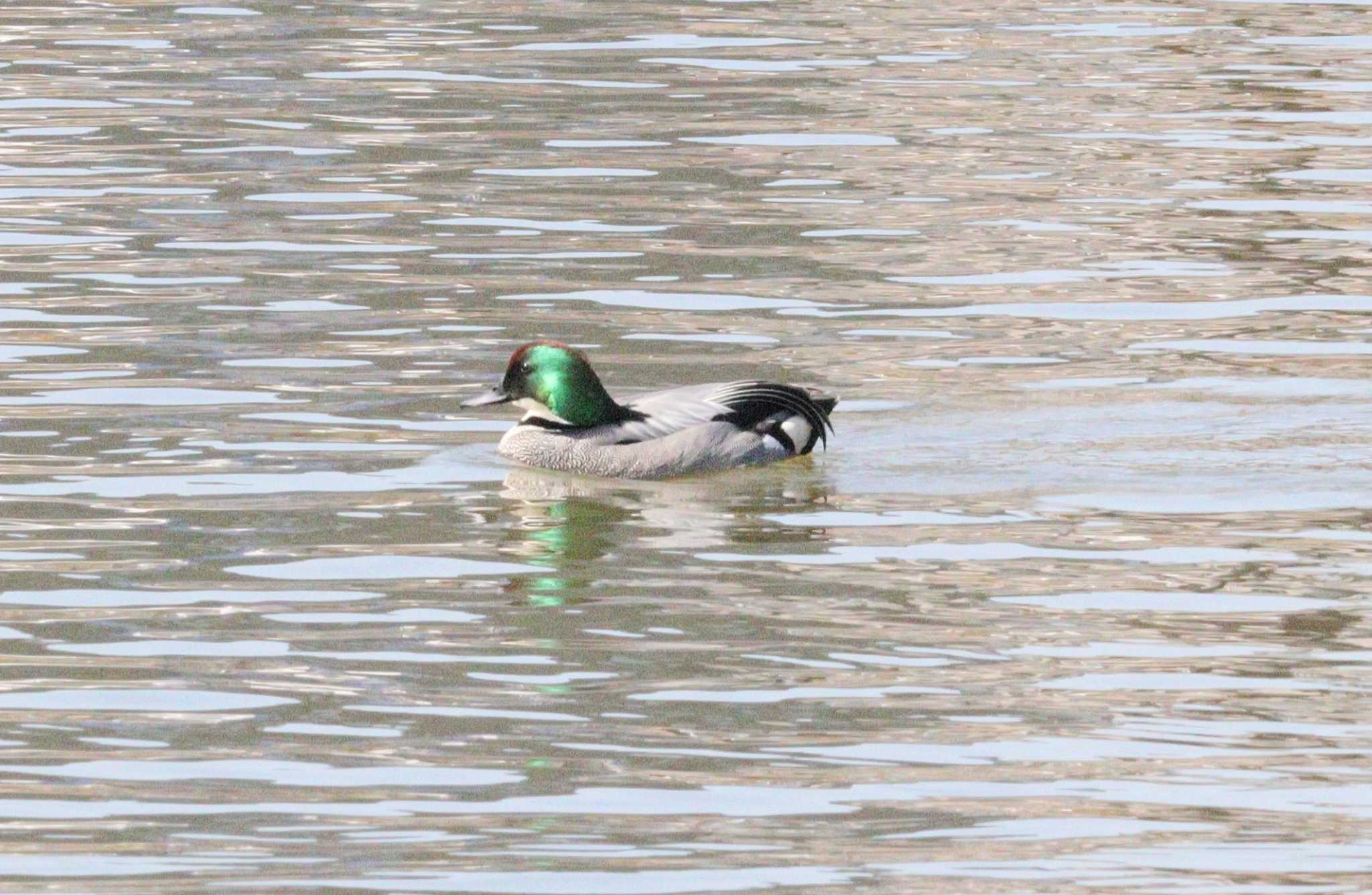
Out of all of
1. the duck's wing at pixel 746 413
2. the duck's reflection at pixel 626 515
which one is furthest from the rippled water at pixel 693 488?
the duck's wing at pixel 746 413

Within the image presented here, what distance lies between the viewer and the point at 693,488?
12312mm

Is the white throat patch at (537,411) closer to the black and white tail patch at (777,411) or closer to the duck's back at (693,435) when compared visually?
the duck's back at (693,435)

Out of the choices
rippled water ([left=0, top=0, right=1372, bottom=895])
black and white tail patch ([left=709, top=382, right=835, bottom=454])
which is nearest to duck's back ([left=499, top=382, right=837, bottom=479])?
black and white tail patch ([left=709, top=382, right=835, bottom=454])

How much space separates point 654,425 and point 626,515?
2.37ft

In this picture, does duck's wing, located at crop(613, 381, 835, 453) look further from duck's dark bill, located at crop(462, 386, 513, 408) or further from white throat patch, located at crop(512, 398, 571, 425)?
duck's dark bill, located at crop(462, 386, 513, 408)

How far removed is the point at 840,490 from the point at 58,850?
16.4ft

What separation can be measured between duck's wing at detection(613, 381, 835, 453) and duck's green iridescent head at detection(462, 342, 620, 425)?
126mm

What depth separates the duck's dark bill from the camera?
41.6 ft

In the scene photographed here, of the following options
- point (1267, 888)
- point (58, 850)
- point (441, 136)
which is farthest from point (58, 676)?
point (441, 136)

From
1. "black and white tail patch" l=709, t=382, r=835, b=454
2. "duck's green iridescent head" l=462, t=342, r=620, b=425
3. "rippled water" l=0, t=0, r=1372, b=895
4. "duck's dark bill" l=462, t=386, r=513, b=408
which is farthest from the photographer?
"duck's dark bill" l=462, t=386, r=513, b=408

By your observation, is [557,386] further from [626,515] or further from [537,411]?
[626,515]

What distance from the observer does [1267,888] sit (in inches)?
286

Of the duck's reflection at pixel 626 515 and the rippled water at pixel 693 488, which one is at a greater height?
the rippled water at pixel 693 488

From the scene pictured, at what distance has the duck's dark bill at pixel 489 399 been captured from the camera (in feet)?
41.6
